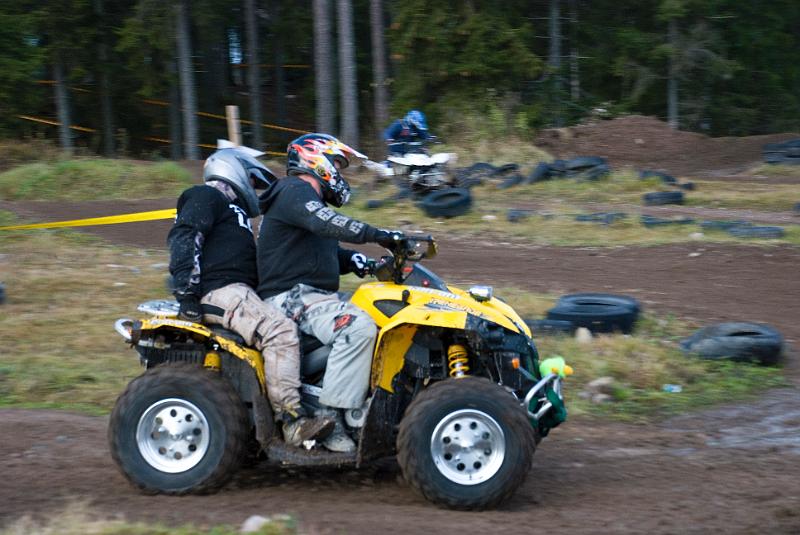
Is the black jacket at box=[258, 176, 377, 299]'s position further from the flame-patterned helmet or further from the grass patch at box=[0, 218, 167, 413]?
the grass patch at box=[0, 218, 167, 413]

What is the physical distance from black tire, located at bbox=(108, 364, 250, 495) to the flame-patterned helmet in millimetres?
1392

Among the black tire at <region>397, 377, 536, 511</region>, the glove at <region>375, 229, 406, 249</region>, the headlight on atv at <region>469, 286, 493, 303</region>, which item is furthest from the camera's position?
the headlight on atv at <region>469, 286, 493, 303</region>

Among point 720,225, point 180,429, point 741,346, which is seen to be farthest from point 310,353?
point 720,225

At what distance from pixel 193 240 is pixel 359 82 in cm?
3776

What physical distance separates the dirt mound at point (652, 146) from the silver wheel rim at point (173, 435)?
23939 millimetres

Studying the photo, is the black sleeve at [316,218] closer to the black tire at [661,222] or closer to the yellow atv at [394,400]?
the yellow atv at [394,400]

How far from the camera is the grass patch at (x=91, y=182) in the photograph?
21.9 metres

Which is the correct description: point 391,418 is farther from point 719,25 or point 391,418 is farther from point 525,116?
point 719,25

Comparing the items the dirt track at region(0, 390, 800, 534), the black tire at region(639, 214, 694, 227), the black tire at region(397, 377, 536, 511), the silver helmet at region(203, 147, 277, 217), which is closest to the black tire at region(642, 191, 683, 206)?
the black tire at region(639, 214, 694, 227)

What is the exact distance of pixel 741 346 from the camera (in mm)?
9211

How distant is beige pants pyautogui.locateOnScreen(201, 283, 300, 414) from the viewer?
5840 millimetres

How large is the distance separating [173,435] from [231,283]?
3.23 ft

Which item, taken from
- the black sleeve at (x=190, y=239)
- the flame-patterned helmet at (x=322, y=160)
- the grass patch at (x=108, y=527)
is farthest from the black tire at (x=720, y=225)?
the grass patch at (x=108, y=527)

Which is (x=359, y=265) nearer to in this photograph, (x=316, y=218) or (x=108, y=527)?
(x=316, y=218)
